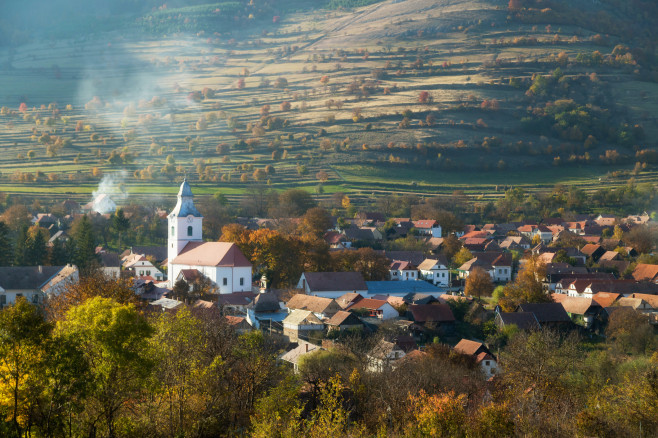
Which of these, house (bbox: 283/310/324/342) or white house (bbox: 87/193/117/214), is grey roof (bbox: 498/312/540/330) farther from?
white house (bbox: 87/193/117/214)

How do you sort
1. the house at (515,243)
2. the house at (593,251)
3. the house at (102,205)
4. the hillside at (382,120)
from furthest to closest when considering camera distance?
the hillside at (382,120) < the house at (102,205) < the house at (515,243) < the house at (593,251)

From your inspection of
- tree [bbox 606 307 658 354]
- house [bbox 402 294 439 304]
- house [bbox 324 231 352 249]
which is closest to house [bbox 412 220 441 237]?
house [bbox 324 231 352 249]

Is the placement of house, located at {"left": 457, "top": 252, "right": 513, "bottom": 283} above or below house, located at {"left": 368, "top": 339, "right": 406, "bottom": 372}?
below

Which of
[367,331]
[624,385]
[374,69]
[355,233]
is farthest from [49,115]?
[624,385]

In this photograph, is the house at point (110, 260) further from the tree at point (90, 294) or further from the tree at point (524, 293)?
the tree at point (524, 293)

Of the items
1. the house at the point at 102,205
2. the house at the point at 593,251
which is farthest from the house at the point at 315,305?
the house at the point at 102,205
